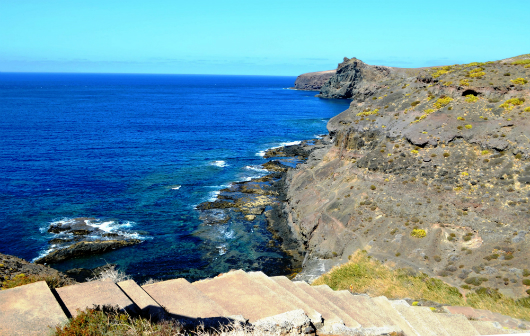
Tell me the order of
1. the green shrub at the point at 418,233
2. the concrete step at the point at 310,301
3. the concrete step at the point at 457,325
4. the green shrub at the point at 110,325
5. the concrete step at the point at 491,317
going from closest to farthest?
1. the green shrub at the point at 110,325
2. the concrete step at the point at 310,301
3. the concrete step at the point at 457,325
4. the concrete step at the point at 491,317
5. the green shrub at the point at 418,233

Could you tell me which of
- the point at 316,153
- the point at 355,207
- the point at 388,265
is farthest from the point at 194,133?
the point at 388,265

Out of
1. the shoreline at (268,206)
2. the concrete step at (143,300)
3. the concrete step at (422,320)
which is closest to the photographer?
the concrete step at (143,300)

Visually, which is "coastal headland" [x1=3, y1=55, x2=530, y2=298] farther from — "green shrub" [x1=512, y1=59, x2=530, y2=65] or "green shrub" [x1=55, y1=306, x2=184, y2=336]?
"green shrub" [x1=55, y1=306, x2=184, y2=336]

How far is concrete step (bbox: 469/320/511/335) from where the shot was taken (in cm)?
Answer: 1692

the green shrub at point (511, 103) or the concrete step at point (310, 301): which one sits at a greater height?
the green shrub at point (511, 103)

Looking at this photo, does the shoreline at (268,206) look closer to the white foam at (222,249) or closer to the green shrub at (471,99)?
the white foam at (222,249)

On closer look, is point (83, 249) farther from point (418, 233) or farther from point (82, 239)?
point (418, 233)

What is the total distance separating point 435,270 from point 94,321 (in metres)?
27.8

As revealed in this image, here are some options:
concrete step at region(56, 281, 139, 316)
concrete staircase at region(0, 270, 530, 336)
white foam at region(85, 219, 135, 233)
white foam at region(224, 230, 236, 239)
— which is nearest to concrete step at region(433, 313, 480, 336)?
concrete staircase at region(0, 270, 530, 336)

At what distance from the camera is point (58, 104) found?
161 meters

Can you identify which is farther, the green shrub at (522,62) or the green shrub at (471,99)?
the green shrub at (522,62)

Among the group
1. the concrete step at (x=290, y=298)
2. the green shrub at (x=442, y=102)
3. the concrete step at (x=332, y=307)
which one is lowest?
the concrete step at (x=332, y=307)

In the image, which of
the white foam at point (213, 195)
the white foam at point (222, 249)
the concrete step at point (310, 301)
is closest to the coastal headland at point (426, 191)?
the white foam at point (222, 249)

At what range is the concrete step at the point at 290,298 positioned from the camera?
14398mm
